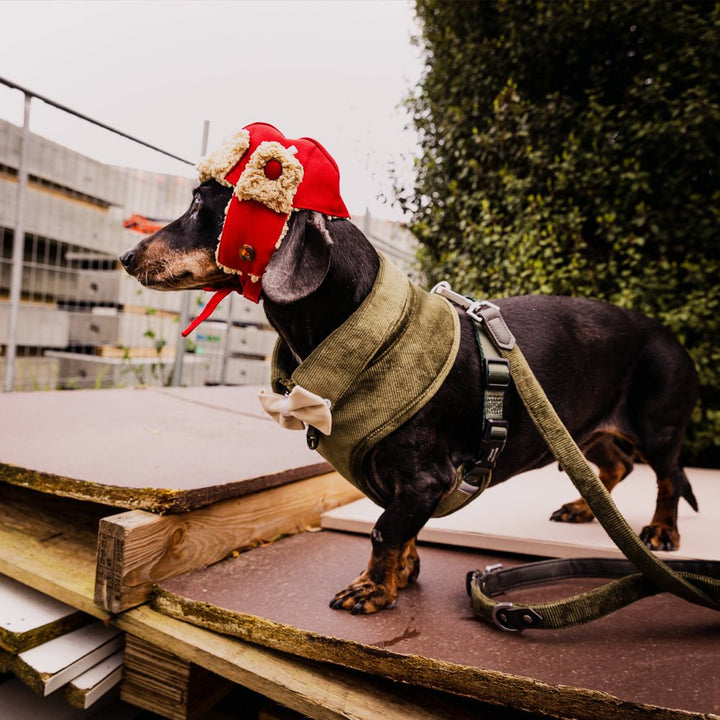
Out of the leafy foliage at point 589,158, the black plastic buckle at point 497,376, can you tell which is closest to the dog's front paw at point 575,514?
the black plastic buckle at point 497,376

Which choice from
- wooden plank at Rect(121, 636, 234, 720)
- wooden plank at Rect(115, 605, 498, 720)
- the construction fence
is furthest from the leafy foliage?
wooden plank at Rect(121, 636, 234, 720)

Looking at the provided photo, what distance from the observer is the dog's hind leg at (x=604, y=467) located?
212 cm

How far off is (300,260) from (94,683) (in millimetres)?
1103

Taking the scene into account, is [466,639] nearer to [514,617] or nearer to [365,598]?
[514,617]

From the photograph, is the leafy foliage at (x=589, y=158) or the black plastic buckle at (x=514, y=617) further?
the leafy foliage at (x=589, y=158)

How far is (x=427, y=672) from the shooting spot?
45.3 inches

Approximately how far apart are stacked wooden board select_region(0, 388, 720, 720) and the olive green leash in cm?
6

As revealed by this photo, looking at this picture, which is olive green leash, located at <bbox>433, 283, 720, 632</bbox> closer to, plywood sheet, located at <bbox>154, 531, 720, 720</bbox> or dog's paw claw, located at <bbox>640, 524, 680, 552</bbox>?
plywood sheet, located at <bbox>154, 531, 720, 720</bbox>

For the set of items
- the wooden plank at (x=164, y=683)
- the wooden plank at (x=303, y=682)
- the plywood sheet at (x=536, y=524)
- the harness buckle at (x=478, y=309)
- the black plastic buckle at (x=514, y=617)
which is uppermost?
the harness buckle at (x=478, y=309)

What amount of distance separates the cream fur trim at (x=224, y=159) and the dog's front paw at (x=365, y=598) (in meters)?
0.99

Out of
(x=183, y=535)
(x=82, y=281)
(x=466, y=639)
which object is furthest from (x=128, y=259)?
(x=82, y=281)

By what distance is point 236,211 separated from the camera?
1169mm

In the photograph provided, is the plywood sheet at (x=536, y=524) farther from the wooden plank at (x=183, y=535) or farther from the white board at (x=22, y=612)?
the white board at (x=22, y=612)

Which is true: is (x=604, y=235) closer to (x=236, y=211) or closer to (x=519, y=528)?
(x=519, y=528)
